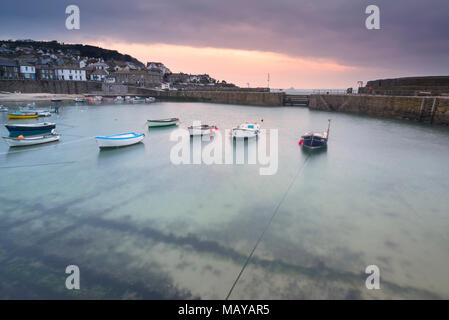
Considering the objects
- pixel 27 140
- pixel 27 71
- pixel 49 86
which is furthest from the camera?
pixel 27 71

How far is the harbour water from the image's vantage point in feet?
20.3

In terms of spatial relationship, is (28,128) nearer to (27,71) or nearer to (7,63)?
(7,63)

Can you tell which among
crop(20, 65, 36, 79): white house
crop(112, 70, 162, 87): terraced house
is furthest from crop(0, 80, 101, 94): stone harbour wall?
crop(112, 70, 162, 87): terraced house

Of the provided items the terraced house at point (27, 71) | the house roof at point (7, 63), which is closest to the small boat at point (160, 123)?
the house roof at point (7, 63)

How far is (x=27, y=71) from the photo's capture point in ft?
283

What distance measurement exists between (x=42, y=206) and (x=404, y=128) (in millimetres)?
37302

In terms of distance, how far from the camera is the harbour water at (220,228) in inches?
244

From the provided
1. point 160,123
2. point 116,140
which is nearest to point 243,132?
point 116,140

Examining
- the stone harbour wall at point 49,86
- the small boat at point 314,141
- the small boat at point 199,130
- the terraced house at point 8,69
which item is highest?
the terraced house at point 8,69

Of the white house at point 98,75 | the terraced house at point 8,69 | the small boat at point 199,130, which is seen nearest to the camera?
the small boat at point 199,130

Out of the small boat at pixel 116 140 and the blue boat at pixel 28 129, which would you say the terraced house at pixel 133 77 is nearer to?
the blue boat at pixel 28 129

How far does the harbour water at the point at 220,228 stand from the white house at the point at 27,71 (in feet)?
309

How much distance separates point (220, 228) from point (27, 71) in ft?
363

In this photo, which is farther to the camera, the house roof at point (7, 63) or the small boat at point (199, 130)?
the house roof at point (7, 63)
